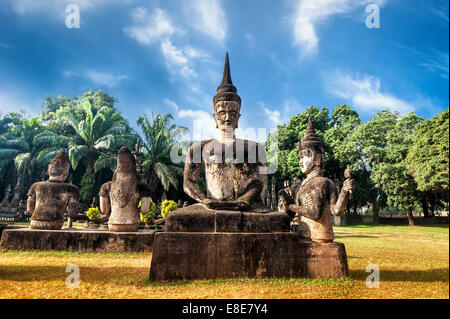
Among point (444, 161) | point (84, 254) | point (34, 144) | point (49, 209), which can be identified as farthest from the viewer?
point (34, 144)

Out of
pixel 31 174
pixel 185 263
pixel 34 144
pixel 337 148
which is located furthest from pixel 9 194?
pixel 337 148

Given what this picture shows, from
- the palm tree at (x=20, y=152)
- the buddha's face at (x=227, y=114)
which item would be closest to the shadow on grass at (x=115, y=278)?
the buddha's face at (x=227, y=114)

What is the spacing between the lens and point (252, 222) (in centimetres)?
416

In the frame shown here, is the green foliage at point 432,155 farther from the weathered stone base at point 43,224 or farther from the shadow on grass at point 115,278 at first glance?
the weathered stone base at point 43,224

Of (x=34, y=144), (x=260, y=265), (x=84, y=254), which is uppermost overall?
(x=34, y=144)

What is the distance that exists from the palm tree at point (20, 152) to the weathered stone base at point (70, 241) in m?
20.7

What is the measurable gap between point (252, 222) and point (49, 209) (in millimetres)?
5580

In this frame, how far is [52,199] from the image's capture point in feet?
22.6

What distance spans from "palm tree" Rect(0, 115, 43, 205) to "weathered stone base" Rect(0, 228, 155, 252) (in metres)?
20.7

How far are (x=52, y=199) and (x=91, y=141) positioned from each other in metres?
18.9

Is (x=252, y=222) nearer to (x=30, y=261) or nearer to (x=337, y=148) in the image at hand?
(x=30, y=261)

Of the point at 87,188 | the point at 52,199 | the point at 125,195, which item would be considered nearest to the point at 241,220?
the point at 125,195

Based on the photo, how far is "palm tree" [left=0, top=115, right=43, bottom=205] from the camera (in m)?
24.1

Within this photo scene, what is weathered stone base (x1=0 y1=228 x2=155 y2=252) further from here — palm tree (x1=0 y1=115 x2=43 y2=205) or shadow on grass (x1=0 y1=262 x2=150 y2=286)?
palm tree (x1=0 y1=115 x2=43 y2=205)
